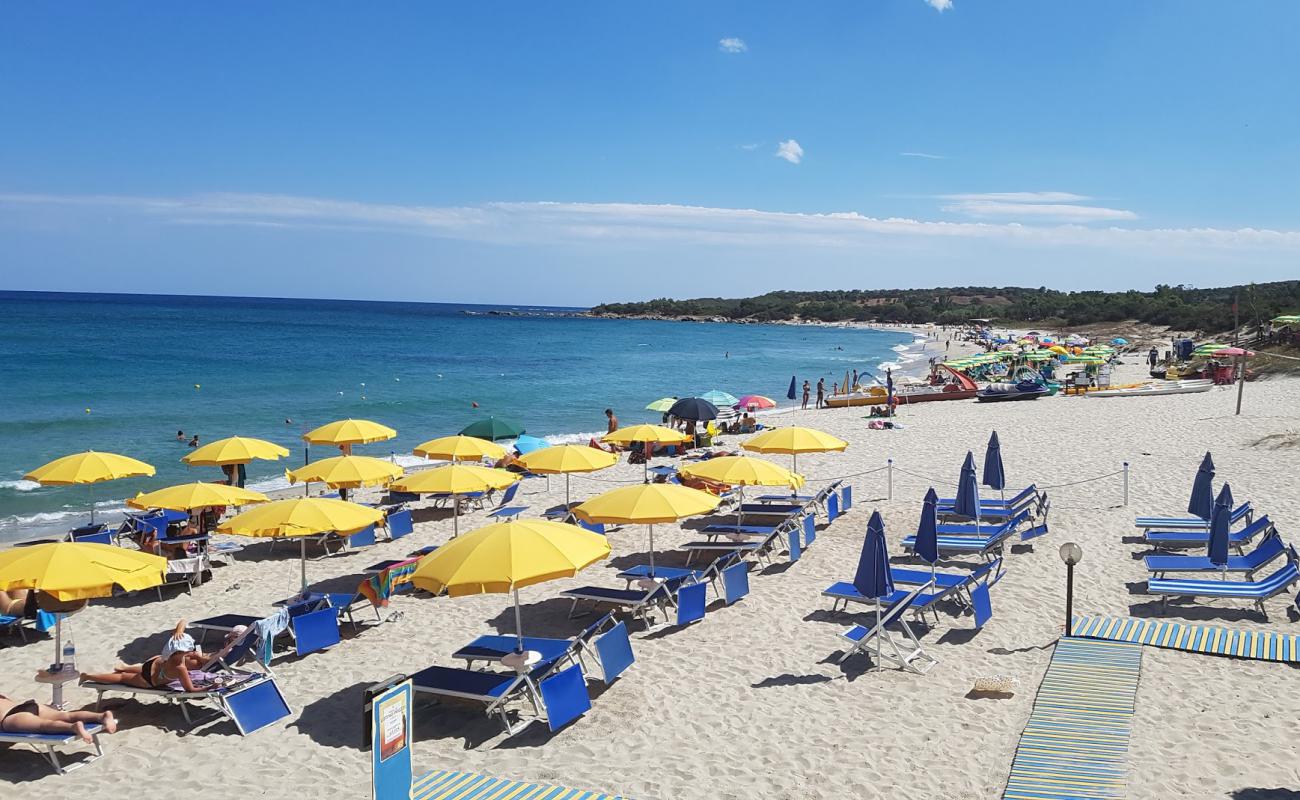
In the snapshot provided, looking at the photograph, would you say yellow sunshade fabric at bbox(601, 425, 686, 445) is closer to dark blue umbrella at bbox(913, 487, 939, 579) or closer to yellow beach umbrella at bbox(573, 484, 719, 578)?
yellow beach umbrella at bbox(573, 484, 719, 578)

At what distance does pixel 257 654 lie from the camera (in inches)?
303

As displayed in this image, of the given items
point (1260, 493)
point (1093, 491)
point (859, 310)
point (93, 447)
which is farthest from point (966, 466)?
point (859, 310)

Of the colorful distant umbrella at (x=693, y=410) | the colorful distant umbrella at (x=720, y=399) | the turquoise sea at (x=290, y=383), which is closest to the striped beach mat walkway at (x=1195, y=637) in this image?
the colorful distant umbrella at (x=693, y=410)

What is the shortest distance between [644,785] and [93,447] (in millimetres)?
24929

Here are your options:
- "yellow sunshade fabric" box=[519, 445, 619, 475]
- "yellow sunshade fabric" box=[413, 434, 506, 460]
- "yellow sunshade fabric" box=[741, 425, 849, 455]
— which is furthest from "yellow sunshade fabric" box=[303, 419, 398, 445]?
"yellow sunshade fabric" box=[741, 425, 849, 455]

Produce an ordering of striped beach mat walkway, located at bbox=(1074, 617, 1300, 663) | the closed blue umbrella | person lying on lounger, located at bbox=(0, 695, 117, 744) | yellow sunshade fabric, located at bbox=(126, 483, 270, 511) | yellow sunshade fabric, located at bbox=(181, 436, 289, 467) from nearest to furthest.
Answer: person lying on lounger, located at bbox=(0, 695, 117, 744) < striped beach mat walkway, located at bbox=(1074, 617, 1300, 663) < the closed blue umbrella < yellow sunshade fabric, located at bbox=(126, 483, 270, 511) < yellow sunshade fabric, located at bbox=(181, 436, 289, 467)

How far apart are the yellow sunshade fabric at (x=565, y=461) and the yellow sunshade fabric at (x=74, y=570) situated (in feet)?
18.8

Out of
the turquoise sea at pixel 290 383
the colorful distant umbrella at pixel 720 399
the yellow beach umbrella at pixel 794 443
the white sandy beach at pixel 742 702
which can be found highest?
the yellow beach umbrella at pixel 794 443

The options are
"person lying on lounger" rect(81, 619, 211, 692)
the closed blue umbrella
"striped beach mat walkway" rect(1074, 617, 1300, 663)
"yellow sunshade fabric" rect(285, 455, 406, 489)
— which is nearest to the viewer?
"person lying on lounger" rect(81, 619, 211, 692)

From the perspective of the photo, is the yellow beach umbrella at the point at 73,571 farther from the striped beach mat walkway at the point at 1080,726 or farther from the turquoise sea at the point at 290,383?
the turquoise sea at the point at 290,383

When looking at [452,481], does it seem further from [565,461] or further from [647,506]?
[647,506]

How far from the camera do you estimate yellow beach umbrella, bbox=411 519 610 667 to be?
6.55 m

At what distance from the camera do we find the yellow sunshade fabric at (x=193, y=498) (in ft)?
34.3

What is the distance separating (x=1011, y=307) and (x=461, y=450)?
126070 mm
